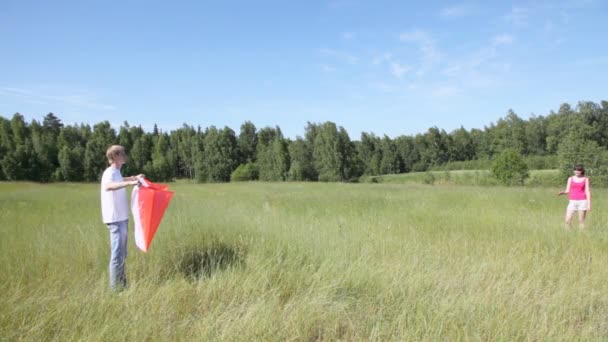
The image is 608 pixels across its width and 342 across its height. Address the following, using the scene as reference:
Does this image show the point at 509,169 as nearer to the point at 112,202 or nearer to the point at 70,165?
the point at 112,202

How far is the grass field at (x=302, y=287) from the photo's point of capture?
2.90m

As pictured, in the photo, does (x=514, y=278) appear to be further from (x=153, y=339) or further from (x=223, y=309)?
(x=153, y=339)

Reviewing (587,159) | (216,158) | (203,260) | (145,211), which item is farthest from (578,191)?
(216,158)

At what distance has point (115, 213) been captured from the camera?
3834mm

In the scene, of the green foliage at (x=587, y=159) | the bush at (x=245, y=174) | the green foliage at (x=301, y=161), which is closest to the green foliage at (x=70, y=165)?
the bush at (x=245, y=174)

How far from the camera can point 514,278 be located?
4.20 m

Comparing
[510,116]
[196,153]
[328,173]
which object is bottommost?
[328,173]

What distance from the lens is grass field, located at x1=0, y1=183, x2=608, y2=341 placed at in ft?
9.51

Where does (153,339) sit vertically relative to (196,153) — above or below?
below

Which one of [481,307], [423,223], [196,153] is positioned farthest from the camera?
[196,153]

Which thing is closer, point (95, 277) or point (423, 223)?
point (95, 277)

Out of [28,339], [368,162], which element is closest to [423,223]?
[28,339]

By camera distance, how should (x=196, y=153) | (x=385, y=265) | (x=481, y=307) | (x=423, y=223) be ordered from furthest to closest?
(x=196, y=153)
(x=423, y=223)
(x=385, y=265)
(x=481, y=307)

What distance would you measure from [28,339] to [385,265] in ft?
12.1
